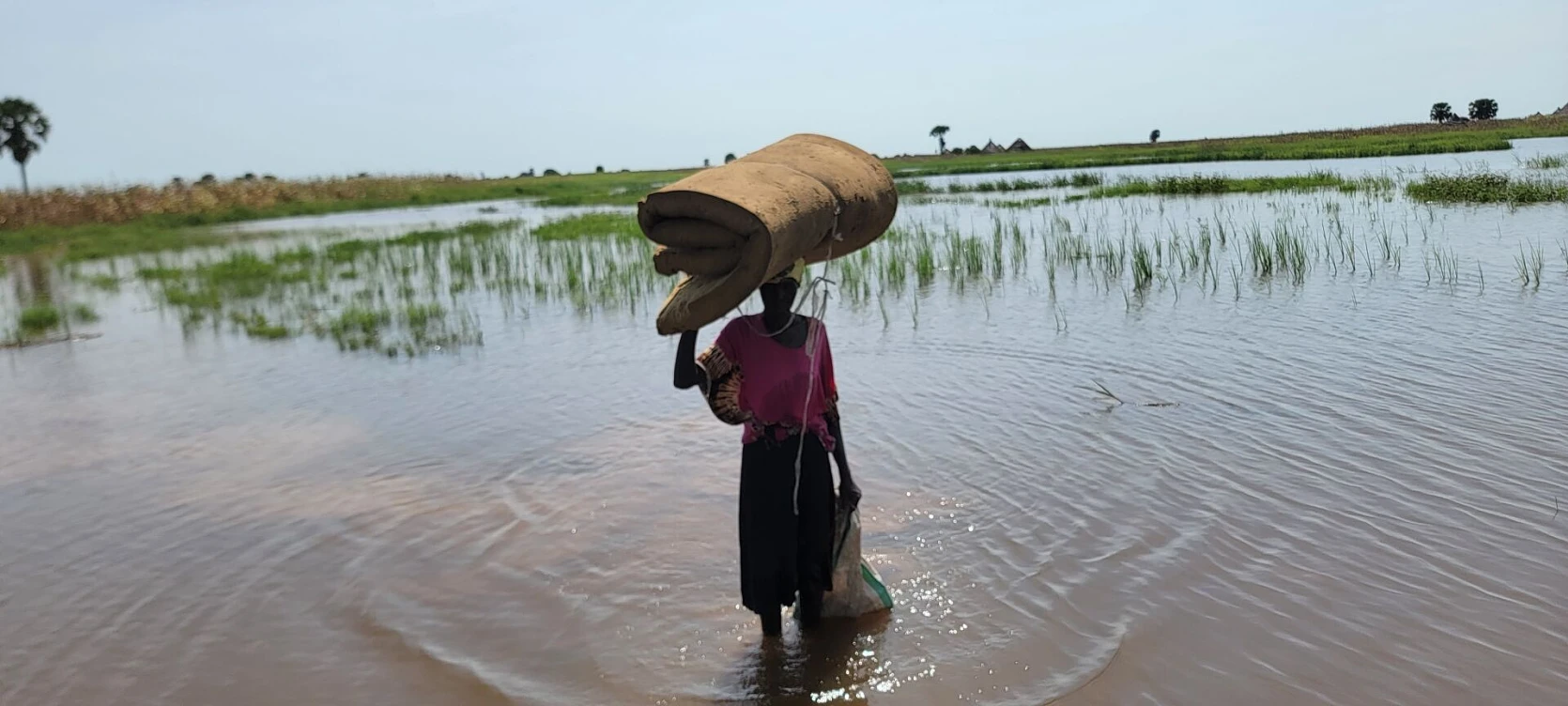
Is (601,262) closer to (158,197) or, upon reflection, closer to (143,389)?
(143,389)

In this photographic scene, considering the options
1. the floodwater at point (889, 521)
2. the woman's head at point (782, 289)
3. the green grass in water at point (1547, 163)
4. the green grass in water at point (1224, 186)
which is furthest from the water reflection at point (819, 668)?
the green grass in water at point (1547, 163)

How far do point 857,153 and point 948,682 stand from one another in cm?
156

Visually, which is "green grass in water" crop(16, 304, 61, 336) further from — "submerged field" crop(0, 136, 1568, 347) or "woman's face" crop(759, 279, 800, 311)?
"woman's face" crop(759, 279, 800, 311)

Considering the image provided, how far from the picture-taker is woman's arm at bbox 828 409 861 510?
3.05 metres

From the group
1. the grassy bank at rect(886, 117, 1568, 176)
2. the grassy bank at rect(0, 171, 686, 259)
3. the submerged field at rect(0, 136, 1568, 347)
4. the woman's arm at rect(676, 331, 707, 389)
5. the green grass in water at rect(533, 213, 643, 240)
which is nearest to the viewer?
the woman's arm at rect(676, 331, 707, 389)

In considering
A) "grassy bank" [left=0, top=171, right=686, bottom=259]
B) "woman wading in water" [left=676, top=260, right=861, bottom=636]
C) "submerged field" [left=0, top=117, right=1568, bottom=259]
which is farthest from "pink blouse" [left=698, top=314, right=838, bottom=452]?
"grassy bank" [left=0, top=171, right=686, bottom=259]

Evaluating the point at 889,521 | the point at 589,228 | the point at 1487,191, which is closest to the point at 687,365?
the point at 889,521

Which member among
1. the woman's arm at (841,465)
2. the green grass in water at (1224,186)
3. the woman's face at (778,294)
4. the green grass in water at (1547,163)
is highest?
the woman's face at (778,294)

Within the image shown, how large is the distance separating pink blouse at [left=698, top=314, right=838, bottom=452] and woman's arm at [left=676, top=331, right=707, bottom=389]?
0.02 m

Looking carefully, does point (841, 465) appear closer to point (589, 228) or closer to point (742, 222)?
point (742, 222)

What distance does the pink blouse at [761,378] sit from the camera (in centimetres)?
291

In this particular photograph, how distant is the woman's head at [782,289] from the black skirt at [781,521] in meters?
0.37

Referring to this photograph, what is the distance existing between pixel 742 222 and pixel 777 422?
65 centimetres

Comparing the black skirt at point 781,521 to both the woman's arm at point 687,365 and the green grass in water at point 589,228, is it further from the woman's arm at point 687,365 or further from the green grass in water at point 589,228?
the green grass in water at point 589,228
